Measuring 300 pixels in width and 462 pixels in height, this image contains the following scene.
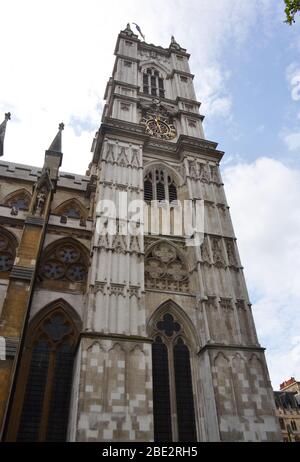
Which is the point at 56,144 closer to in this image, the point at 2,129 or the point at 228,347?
the point at 2,129

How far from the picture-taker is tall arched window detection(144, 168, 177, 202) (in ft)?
66.7

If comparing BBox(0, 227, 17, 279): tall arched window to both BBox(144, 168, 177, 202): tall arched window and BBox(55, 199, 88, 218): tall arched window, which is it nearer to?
BBox(55, 199, 88, 218): tall arched window

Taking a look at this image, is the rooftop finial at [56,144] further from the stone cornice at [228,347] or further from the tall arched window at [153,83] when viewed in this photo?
the stone cornice at [228,347]

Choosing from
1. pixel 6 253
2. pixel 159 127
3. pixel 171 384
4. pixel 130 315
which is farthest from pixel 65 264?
pixel 159 127

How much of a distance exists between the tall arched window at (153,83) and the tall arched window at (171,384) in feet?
64.0

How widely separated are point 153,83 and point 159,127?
7106mm

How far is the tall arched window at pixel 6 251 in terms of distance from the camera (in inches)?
632

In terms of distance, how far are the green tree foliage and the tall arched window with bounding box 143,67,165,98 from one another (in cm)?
2091

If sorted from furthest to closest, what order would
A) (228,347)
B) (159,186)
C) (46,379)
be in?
(159,186) → (228,347) → (46,379)

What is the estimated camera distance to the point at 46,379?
44.5 ft

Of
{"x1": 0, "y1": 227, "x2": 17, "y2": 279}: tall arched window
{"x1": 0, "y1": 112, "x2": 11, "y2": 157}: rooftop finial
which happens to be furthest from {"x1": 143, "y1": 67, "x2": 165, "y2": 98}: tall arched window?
{"x1": 0, "y1": 227, "x2": 17, "y2": 279}: tall arched window
